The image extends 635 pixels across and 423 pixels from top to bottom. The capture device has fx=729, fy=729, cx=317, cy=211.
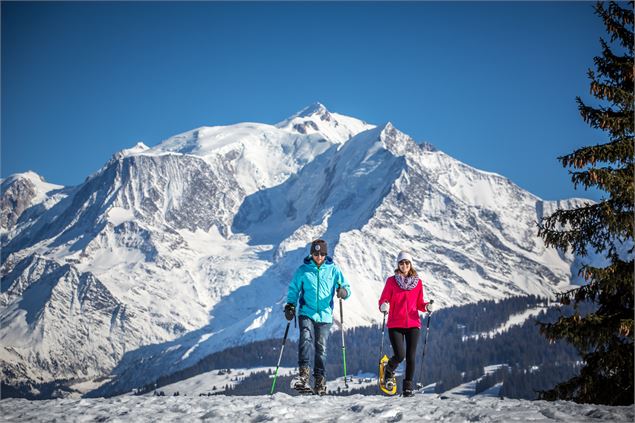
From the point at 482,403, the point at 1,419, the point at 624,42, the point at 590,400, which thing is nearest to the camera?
the point at 1,419

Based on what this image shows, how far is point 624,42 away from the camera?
1725cm

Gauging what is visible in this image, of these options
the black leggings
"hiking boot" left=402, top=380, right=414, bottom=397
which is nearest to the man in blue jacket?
the black leggings

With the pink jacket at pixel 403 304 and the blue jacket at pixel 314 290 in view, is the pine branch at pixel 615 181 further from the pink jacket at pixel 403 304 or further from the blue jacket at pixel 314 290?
the blue jacket at pixel 314 290

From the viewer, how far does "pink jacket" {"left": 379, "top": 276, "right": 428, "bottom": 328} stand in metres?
17.2

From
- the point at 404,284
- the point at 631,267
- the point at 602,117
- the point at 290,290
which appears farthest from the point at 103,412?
the point at 602,117

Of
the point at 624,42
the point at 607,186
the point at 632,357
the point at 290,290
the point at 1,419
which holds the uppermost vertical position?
the point at 624,42

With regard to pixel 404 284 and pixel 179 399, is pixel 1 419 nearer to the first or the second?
pixel 179 399

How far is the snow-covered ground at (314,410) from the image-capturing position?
12.9 metres

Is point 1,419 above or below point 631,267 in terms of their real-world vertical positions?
below

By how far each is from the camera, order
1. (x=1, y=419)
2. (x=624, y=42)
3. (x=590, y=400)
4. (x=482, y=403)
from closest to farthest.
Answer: (x=1, y=419) < (x=482, y=403) < (x=590, y=400) < (x=624, y=42)

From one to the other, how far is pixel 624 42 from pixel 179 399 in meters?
13.1

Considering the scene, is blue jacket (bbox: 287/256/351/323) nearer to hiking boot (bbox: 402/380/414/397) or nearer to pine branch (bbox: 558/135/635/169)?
hiking boot (bbox: 402/380/414/397)

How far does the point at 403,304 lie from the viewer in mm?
17328

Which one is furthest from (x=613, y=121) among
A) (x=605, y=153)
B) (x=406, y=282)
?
(x=406, y=282)
